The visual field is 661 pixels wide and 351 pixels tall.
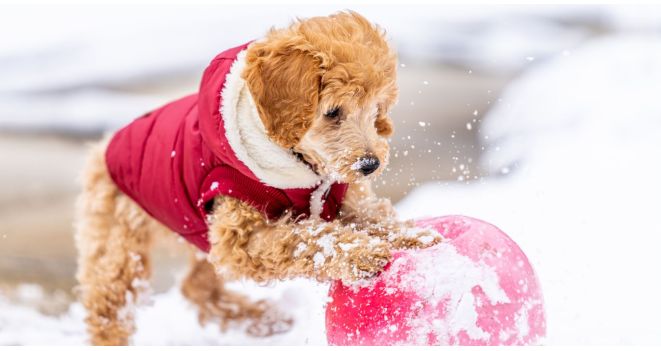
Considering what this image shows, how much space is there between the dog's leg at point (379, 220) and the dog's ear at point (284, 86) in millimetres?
374

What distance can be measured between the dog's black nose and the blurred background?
755 millimetres

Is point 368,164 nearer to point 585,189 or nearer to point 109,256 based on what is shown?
point 109,256

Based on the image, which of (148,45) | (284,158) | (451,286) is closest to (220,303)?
(284,158)

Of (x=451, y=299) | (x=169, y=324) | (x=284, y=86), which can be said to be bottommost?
(x=169, y=324)

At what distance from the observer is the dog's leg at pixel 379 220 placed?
2393mm

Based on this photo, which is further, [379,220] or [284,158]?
[379,220]

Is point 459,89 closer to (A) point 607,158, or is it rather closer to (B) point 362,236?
(A) point 607,158

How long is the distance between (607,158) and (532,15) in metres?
1.03

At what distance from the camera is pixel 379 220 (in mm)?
2672

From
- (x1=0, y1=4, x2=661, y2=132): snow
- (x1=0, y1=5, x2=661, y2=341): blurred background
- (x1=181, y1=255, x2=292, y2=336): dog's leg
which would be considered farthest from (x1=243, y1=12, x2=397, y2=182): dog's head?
(x1=181, y1=255, x2=292, y2=336): dog's leg

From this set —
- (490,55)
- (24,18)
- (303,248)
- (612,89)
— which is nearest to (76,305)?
(24,18)

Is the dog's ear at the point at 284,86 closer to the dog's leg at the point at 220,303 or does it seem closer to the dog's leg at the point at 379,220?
the dog's leg at the point at 379,220

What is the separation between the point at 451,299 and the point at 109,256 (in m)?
1.75

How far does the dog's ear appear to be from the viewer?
2.28 m
